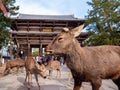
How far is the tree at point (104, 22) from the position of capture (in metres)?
22.9

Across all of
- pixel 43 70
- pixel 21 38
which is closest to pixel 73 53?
pixel 43 70

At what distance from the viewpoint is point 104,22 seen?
2444cm

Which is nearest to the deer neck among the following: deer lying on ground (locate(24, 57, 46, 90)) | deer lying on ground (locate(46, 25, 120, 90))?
deer lying on ground (locate(46, 25, 120, 90))

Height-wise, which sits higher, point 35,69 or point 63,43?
point 63,43

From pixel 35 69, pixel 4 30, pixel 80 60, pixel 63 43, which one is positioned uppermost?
pixel 4 30

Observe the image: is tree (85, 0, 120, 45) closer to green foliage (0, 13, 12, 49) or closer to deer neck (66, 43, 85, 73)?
green foliage (0, 13, 12, 49)

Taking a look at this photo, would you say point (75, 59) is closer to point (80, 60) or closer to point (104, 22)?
point (80, 60)

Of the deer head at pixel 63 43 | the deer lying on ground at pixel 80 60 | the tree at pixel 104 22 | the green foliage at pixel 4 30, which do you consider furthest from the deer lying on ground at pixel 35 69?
the tree at pixel 104 22

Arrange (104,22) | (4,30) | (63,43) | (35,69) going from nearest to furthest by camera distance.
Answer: (63,43) → (35,69) → (4,30) → (104,22)

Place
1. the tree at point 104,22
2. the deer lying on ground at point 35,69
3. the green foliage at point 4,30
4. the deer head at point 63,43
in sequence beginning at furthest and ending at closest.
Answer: the tree at point 104,22 → the green foliage at point 4,30 → the deer lying on ground at point 35,69 → the deer head at point 63,43

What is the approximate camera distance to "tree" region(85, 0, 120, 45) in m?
22.9

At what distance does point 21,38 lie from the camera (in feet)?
104

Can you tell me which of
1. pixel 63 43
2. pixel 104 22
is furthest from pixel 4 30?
pixel 63 43

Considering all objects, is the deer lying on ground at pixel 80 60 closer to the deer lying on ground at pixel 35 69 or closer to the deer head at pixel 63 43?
the deer head at pixel 63 43
